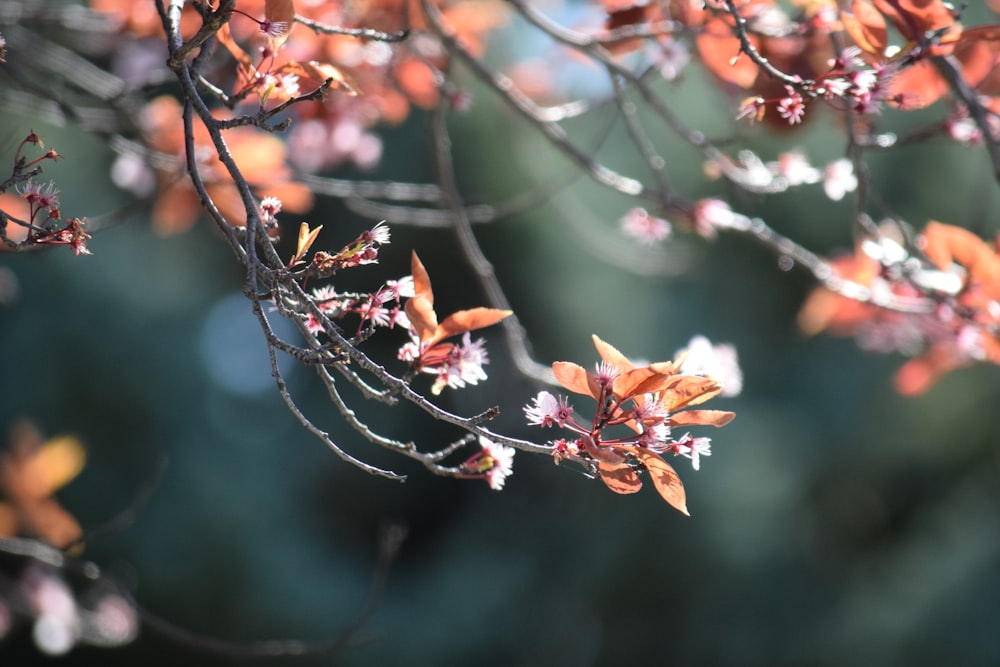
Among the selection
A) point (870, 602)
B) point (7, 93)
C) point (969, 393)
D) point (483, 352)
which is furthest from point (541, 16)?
point (969, 393)

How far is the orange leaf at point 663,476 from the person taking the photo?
75 centimetres

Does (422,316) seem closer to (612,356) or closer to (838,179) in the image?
(612,356)

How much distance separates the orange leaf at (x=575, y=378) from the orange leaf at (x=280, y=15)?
417 mm

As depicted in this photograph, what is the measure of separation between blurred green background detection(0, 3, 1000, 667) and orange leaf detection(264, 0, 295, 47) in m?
2.87

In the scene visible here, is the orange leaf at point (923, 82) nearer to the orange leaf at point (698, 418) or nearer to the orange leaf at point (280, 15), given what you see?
the orange leaf at point (698, 418)

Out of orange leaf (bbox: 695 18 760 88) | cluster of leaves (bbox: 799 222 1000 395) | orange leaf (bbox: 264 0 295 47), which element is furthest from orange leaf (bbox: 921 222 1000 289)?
orange leaf (bbox: 264 0 295 47)

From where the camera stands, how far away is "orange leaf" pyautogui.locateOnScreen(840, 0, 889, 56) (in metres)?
0.88

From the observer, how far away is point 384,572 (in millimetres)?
1144

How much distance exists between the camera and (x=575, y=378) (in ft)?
2.43

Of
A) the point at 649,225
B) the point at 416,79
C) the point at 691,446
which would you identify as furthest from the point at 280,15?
the point at 416,79

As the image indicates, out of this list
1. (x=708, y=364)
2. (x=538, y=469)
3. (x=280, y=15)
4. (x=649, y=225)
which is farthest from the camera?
(x=538, y=469)

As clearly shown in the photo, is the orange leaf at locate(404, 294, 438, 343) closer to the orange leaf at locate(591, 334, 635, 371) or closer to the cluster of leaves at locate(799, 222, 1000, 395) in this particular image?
the orange leaf at locate(591, 334, 635, 371)

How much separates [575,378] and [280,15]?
0.45m

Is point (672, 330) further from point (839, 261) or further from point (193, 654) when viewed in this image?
point (839, 261)
